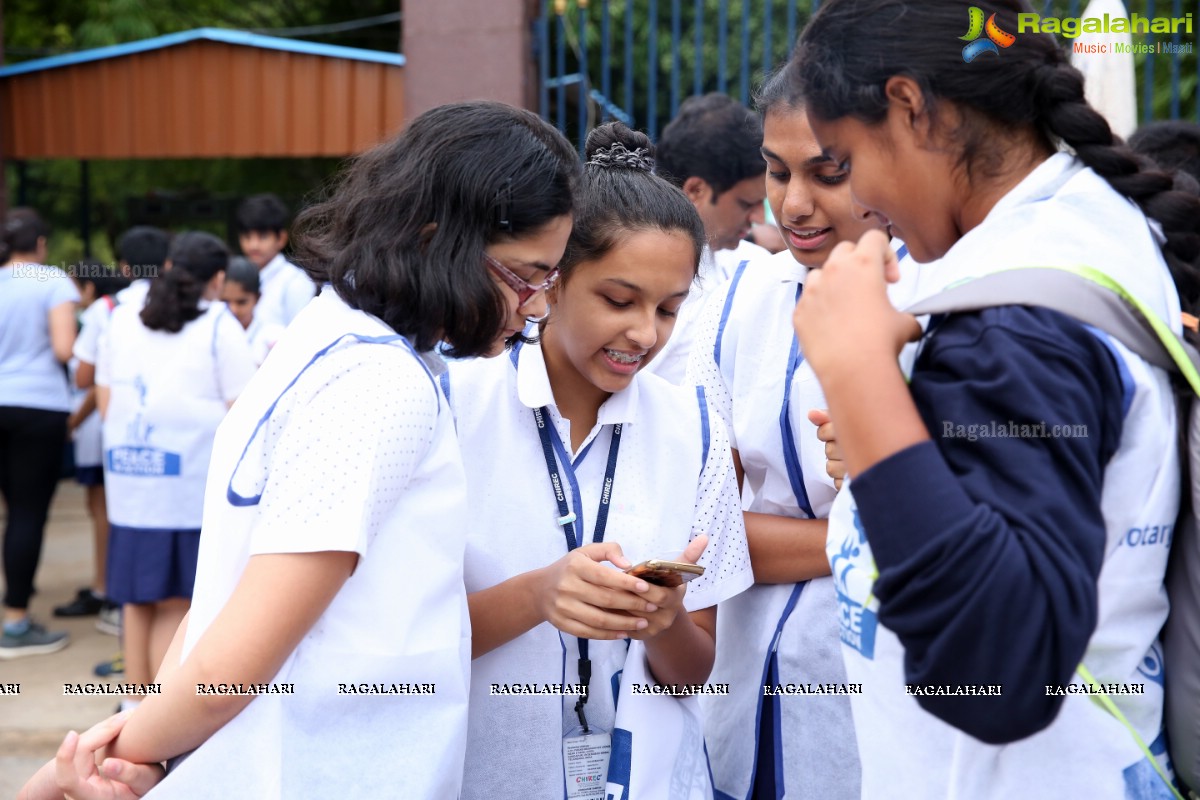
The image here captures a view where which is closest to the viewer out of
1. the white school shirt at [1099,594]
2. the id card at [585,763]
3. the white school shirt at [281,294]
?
the white school shirt at [1099,594]

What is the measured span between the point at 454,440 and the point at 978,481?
76 cm

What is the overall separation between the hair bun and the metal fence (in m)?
2.64

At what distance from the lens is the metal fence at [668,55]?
605 centimetres

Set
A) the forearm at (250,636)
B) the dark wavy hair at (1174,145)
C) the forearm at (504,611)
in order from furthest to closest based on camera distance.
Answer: the dark wavy hair at (1174,145) → the forearm at (504,611) → the forearm at (250,636)

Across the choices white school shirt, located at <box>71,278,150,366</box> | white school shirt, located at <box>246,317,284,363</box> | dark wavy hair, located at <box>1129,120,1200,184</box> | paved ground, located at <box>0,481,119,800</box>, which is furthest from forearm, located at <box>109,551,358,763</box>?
white school shirt, located at <box>71,278,150,366</box>

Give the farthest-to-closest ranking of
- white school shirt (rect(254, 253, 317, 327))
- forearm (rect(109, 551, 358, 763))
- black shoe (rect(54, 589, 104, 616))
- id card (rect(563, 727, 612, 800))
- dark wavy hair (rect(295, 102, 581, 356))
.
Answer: white school shirt (rect(254, 253, 317, 327)) < black shoe (rect(54, 589, 104, 616)) < id card (rect(563, 727, 612, 800)) < dark wavy hair (rect(295, 102, 581, 356)) < forearm (rect(109, 551, 358, 763))

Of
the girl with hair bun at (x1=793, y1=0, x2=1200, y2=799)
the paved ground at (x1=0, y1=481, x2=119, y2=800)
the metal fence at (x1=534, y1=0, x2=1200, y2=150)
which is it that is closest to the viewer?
the girl with hair bun at (x1=793, y1=0, x2=1200, y2=799)

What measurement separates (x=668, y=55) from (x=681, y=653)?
11.2m

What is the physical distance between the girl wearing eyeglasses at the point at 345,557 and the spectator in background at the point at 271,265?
5.31 meters

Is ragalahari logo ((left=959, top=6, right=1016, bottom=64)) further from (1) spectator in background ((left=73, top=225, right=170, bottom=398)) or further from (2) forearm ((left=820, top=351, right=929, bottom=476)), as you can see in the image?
(1) spectator in background ((left=73, top=225, right=170, bottom=398))

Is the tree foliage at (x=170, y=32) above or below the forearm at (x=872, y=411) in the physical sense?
above

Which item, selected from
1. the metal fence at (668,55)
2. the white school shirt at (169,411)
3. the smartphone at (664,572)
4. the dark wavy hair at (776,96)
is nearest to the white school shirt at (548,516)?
the smartphone at (664,572)

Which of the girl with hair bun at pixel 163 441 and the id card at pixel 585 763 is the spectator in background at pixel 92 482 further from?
the id card at pixel 585 763

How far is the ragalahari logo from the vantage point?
4.10 feet
